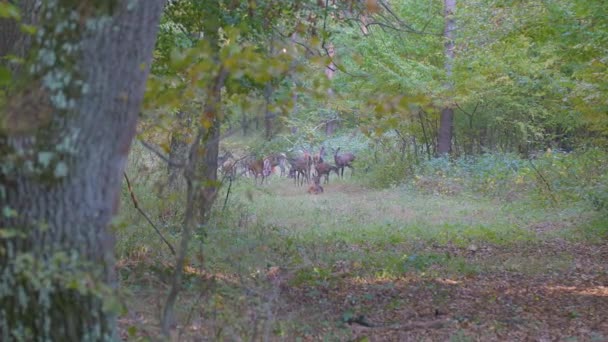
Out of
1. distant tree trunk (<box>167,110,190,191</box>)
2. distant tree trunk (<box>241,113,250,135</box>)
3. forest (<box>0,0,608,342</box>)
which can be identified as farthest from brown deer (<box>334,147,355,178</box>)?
distant tree trunk (<box>241,113,250,135</box>)

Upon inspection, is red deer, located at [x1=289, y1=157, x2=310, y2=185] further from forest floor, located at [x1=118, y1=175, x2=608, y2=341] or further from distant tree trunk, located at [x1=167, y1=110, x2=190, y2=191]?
distant tree trunk, located at [x1=167, y1=110, x2=190, y2=191]

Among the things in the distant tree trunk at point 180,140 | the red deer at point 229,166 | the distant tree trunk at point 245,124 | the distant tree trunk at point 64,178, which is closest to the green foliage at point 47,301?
the distant tree trunk at point 64,178

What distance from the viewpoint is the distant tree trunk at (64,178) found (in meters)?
3.22

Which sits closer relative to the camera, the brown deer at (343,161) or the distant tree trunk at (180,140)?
the distant tree trunk at (180,140)

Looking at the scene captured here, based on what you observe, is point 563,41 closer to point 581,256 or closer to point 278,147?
point 581,256

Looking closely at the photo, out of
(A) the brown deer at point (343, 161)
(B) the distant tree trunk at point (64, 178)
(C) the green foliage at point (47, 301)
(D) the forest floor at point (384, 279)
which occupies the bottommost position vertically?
(D) the forest floor at point (384, 279)

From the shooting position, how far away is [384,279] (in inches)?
364

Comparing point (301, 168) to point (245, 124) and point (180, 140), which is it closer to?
point (180, 140)

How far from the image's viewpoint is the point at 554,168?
1914 centimetres

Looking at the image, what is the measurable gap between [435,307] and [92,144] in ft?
18.0

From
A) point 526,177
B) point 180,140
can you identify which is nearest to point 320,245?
point 180,140

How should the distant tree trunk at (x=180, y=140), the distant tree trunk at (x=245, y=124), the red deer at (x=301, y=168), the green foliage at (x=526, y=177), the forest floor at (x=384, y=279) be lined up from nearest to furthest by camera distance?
the distant tree trunk at (x=245, y=124) < the forest floor at (x=384, y=279) < the distant tree trunk at (x=180, y=140) < the green foliage at (x=526, y=177) < the red deer at (x=301, y=168)

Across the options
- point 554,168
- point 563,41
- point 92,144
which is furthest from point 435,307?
point 554,168

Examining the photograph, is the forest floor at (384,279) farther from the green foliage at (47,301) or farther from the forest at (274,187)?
the green foliage at (47,301)
